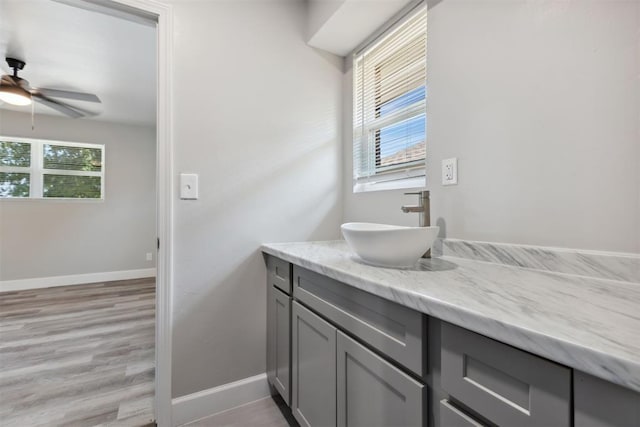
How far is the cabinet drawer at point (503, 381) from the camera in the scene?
1.45 ft

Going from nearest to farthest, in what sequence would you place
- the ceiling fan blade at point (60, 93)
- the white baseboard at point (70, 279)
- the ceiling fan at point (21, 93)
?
the ceiling fan at point (21, 93) → the ceiling fan blade at point (60, 93) → the white baseboard at point (70, 279)

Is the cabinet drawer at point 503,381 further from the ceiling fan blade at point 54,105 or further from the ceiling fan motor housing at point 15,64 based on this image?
the ceiling fan blade at point 54,105

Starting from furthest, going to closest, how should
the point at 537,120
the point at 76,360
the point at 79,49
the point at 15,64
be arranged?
1. the point at 15,64
2. the point at 79,49
3. the point at 76,360
4. the point at 537,120

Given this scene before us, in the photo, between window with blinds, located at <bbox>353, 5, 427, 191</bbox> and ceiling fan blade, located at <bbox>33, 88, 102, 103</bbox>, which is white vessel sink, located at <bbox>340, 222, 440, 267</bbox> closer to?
window with blinds, located at <bbox>353, 5, 427, 191</bbox>

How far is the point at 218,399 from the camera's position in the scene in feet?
4.95

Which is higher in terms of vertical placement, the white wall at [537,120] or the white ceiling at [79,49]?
the white ceiling at [79,49]

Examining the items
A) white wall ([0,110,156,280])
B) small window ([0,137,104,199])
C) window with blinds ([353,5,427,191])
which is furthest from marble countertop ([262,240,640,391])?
small window ([0,137,104,199])

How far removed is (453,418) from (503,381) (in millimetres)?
158

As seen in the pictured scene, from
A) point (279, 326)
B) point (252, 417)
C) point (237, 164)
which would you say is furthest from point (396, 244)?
point (252, 417)

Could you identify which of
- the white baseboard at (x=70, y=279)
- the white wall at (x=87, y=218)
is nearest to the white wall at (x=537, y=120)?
the white wall at (x=87, y=218)

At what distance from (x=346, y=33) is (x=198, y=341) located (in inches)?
76.1

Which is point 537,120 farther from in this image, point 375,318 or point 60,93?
point 60,93

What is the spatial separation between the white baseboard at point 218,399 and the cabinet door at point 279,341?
0.10m

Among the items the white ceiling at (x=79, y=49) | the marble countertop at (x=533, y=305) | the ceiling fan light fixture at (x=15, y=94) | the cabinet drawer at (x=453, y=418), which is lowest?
the cabinet drawer at (x=453, y=418)
